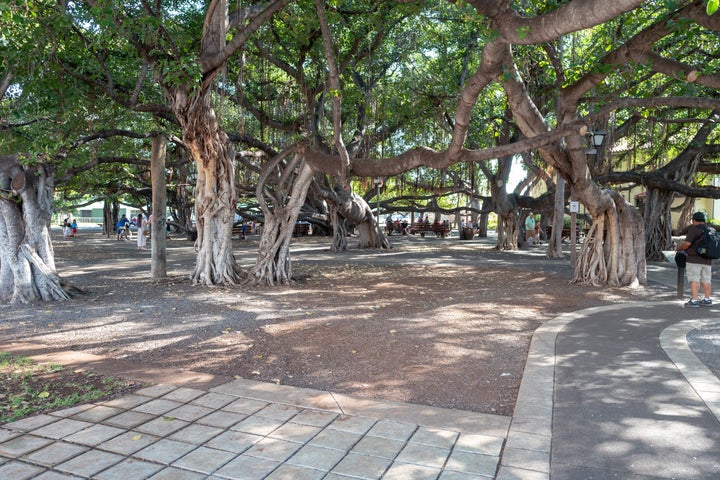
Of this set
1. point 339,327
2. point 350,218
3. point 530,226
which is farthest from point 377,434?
point 530,226

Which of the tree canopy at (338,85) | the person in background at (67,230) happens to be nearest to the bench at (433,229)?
the tree canopy at (338,85)

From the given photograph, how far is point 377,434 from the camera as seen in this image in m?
3.44

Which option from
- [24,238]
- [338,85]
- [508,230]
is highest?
[338,85]

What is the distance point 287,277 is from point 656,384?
26.4 ft

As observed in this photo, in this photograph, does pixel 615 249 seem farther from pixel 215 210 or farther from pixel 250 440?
pixel 250 440

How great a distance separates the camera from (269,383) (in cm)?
455

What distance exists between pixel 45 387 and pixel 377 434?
2783 mm

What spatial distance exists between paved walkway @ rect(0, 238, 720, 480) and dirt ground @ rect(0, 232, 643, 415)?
429 mm

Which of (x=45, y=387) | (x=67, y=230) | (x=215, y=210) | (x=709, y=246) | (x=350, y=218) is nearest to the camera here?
(x=45, y=387)

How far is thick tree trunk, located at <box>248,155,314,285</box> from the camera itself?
11.2m

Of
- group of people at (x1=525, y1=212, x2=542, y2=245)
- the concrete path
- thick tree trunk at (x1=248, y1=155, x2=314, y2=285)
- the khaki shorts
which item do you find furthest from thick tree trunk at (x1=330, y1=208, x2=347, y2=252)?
the concrete path

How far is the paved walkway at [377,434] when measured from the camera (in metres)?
2.96

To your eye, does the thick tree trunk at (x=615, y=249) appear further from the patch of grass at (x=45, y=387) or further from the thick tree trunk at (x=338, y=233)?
the thick tree trunk at (x=338, y=233)

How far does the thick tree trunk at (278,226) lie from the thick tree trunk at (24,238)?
3.64 m
